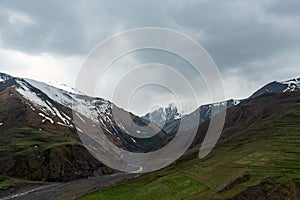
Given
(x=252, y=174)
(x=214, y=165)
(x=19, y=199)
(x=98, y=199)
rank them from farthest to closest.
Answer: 1. (x=19, y=199)
2. (x=214, y=165)
3. (x=252, y=174)
4. (x=98, y=199)

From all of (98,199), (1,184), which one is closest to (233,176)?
(98,199)

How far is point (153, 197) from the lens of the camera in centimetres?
8806

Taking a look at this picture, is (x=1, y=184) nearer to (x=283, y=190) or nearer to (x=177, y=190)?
(x=177, y=190)

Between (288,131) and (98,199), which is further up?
(288,131)

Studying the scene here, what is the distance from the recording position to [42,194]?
509 ft

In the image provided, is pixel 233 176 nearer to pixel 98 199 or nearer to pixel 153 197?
pixel 153 197

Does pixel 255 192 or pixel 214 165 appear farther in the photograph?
pixel 214 165

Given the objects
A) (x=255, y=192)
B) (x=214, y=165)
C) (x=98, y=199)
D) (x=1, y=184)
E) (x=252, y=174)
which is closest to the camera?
(x=255, y=192)

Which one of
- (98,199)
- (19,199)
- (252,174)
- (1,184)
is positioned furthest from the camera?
(1,184)

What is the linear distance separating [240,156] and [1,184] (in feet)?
368

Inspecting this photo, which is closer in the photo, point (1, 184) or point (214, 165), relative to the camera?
point (214, 165)

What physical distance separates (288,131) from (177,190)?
72.8m

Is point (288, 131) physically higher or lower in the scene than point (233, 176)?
higher

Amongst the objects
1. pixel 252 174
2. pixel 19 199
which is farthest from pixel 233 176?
pixel 19 199
